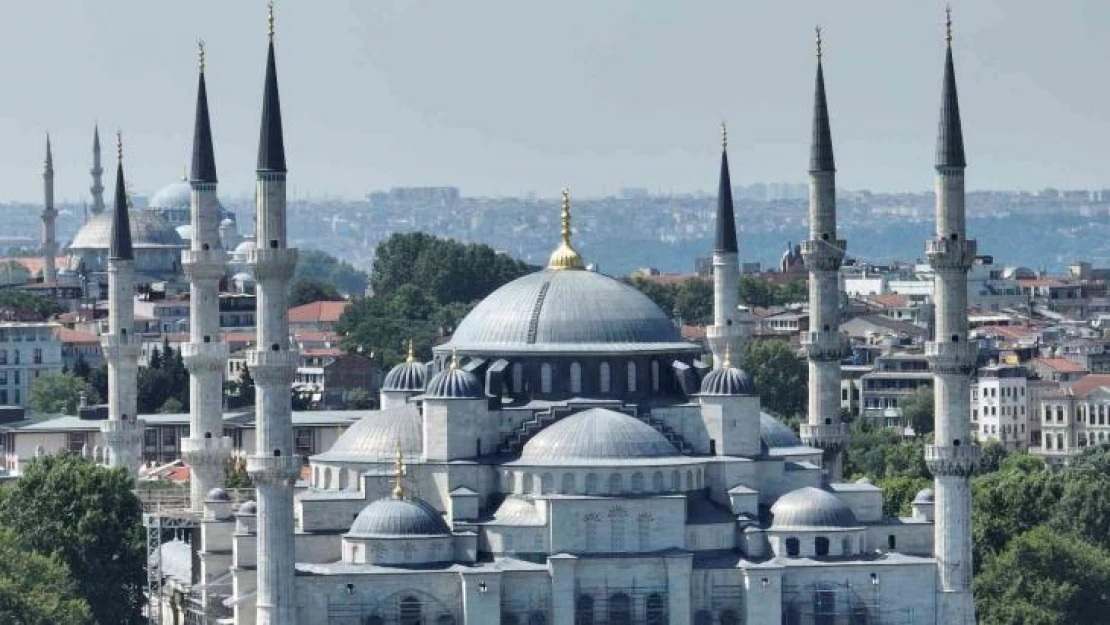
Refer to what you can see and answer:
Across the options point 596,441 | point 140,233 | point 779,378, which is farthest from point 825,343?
point 140,233

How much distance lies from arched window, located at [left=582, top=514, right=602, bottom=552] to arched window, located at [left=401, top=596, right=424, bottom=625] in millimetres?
3639

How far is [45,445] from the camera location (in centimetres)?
11725

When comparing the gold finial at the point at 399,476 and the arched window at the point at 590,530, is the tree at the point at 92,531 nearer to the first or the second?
the gold finial at the point at 399,476

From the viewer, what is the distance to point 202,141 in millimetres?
87188

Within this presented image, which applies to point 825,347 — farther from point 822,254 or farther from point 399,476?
point 399,476

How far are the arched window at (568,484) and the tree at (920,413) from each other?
56.1 metres

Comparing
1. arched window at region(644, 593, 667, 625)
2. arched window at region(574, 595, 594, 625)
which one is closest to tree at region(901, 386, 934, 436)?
arched window at region(644, 593, 667, 625)

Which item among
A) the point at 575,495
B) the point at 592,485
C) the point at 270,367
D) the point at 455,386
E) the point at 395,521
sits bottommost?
the point at 395,521

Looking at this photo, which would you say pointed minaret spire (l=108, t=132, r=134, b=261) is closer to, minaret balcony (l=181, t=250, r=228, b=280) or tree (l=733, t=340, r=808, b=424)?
minaret balcony (l=181, t=250, r=228, b=280)

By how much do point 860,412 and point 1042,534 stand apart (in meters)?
57.1

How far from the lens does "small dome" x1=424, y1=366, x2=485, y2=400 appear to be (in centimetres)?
7712

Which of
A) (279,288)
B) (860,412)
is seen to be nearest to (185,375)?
(860,412)

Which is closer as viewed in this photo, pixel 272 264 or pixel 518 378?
pixel 272 264

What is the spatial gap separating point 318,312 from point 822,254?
92.1 meters
